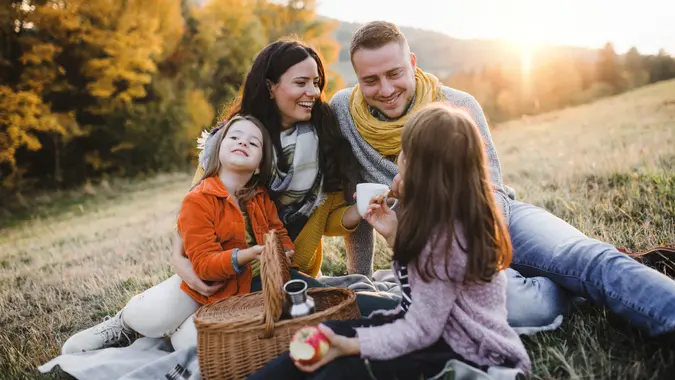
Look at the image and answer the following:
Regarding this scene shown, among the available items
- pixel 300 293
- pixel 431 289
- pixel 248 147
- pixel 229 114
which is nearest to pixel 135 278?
pixel 229 114

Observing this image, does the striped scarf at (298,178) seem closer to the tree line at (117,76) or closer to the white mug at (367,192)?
the white mug at (367,192)

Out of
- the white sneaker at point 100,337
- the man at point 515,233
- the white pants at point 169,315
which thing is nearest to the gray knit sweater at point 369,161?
the man at point 515,233

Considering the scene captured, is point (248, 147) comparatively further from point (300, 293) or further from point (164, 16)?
point (164, 16)

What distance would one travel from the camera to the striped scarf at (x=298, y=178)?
3.18m

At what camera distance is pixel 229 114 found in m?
3.37

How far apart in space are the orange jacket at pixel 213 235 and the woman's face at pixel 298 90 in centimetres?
70

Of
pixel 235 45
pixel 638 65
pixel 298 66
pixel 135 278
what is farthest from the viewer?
pixel 638 65

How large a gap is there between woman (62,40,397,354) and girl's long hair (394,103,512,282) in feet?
3.90

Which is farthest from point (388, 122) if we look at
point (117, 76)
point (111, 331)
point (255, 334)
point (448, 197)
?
point (117, 76)

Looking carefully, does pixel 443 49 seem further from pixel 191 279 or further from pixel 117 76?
pixel 191 279

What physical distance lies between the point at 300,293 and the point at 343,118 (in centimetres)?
169

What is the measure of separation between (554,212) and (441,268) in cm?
279

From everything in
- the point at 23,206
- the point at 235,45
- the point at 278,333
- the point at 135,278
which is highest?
the point at 235,45

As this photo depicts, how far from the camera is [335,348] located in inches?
73.2
